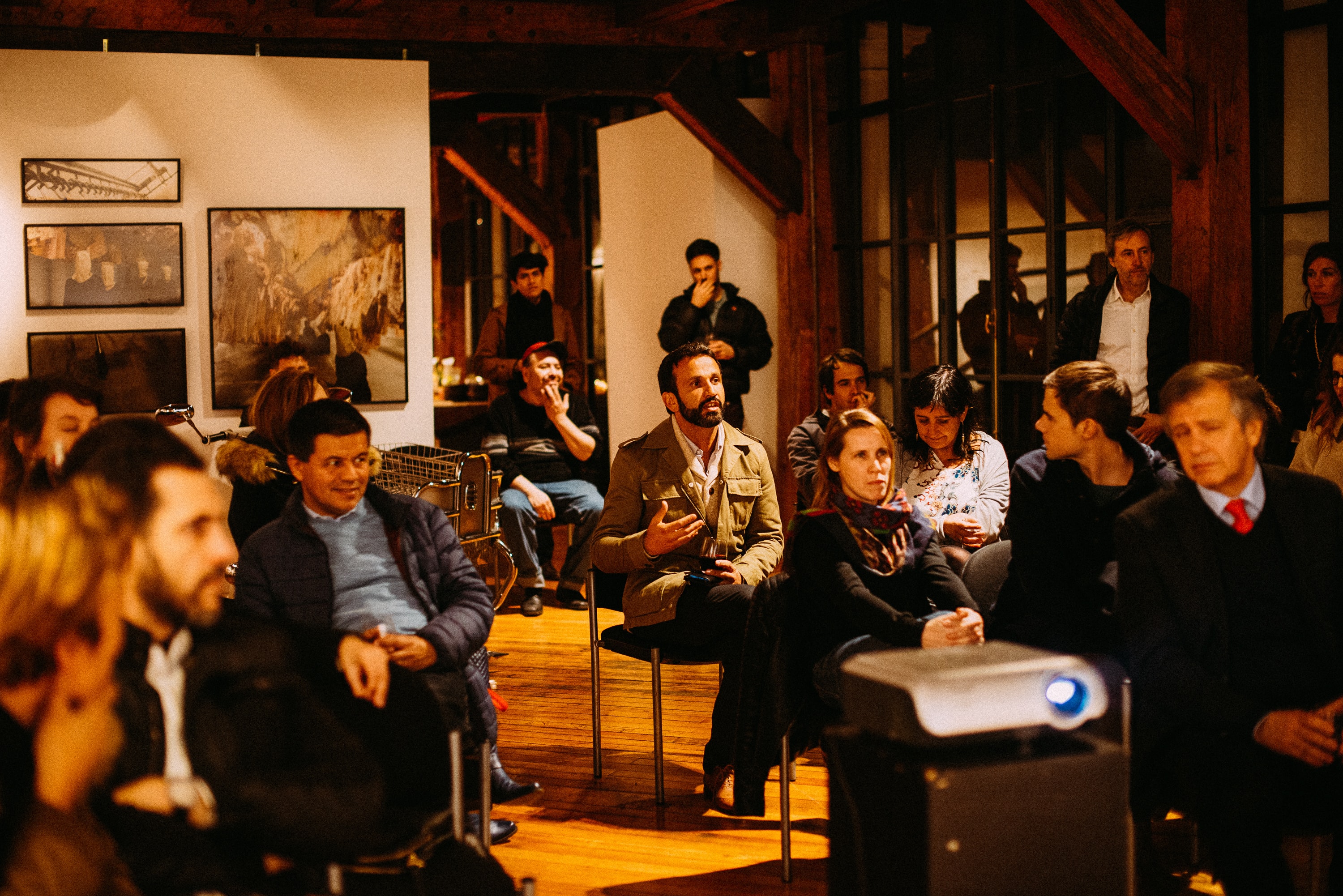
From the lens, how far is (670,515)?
155 inches

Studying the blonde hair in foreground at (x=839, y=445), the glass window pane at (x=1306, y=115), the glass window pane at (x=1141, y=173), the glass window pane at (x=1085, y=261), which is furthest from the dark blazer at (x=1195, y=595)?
the glass window pane at (x=1085, y=261)

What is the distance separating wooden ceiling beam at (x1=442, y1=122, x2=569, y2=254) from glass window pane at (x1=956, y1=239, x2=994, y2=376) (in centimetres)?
502

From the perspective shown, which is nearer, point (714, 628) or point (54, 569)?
point (54, 569)

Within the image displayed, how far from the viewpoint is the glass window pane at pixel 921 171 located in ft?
24.1

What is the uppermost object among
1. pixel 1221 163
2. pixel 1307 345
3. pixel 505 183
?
pixel 505 183

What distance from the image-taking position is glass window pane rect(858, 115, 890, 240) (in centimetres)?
771

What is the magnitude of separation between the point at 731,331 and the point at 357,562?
4081 mm

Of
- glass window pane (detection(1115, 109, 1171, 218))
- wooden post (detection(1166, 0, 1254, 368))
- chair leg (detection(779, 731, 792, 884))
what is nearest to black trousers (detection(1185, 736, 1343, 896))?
chair leg (detection(779, 731, 792, 884))

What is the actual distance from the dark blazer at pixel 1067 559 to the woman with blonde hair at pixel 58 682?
2.04m

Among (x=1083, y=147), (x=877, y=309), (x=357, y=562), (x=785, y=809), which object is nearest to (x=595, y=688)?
(x=785, y=809)

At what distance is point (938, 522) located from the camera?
4137 mm

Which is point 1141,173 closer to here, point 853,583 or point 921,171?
point 921,171

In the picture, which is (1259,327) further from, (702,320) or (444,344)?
(444,344)

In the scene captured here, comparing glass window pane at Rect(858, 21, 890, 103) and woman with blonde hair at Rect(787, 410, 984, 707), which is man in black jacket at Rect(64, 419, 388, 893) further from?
glass window pane at Rect(858, 21, 890, 103)
